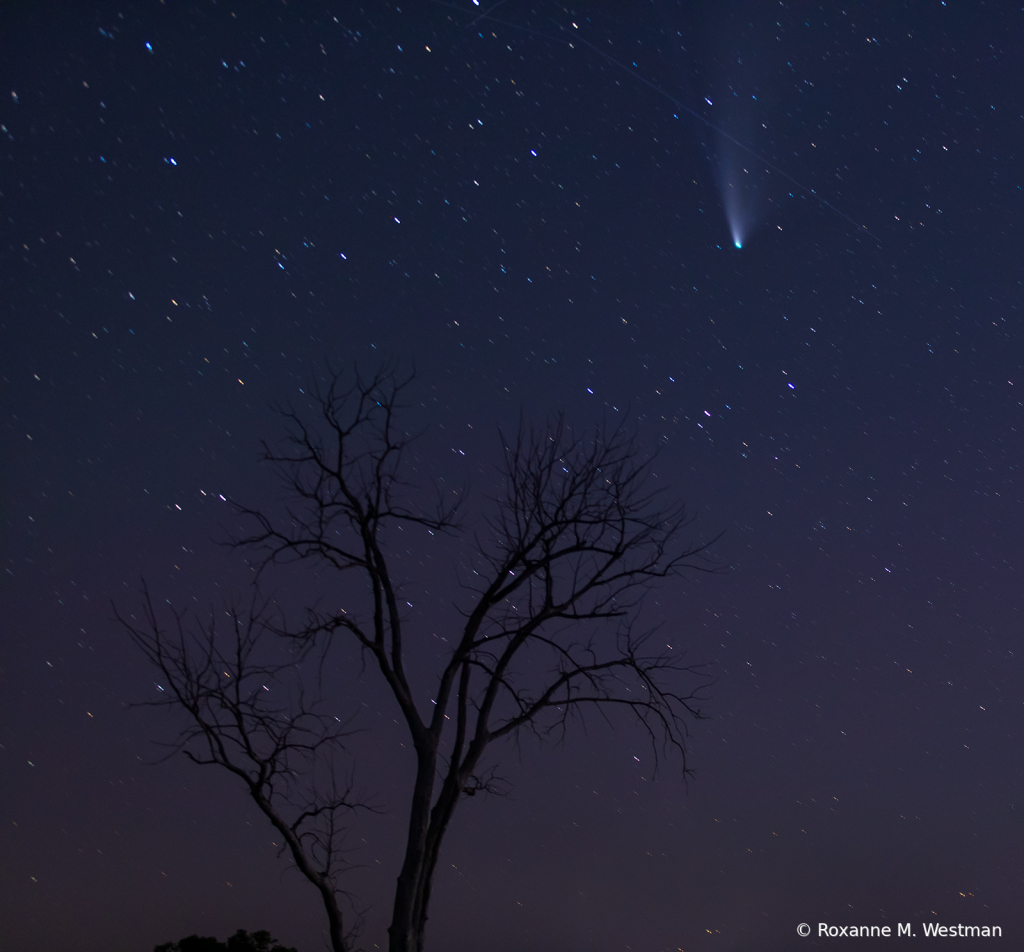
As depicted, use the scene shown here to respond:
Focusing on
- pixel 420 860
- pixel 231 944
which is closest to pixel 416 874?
pixel 420 860

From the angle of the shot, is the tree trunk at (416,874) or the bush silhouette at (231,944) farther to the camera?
the bush silhouette at (231,944)

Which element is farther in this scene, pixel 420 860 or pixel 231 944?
pixel 231 944

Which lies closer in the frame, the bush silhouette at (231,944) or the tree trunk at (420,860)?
the tree trunk at (420,860)

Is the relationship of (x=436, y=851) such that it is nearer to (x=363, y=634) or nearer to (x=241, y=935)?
(x=363, y=634)

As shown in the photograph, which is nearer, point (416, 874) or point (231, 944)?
point (416, 874)

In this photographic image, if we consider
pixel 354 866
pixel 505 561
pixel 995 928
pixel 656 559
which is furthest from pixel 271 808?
pixel 995 928

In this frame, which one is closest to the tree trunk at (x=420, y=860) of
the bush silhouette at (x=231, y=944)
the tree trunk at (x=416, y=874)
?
the tree trunk at (x=416, y=874)

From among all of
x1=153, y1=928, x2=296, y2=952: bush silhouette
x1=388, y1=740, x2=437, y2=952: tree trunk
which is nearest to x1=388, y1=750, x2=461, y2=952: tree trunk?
x1=388, y1=740, x2=437, y2=952: tree trunk

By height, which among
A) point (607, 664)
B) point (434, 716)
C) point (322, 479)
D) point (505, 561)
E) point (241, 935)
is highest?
point (322, 479)

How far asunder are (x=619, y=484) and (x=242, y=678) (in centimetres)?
325

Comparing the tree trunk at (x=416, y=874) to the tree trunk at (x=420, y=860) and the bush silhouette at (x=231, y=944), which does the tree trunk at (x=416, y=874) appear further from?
the bush silhouette at (x=231, y=944)

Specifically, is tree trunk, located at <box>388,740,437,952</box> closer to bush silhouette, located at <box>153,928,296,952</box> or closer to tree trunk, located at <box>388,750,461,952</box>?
tree trunk, located at <box>388,750,461,952</box>

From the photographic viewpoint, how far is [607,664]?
7.04m

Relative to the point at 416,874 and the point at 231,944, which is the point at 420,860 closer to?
the point at 416,874
